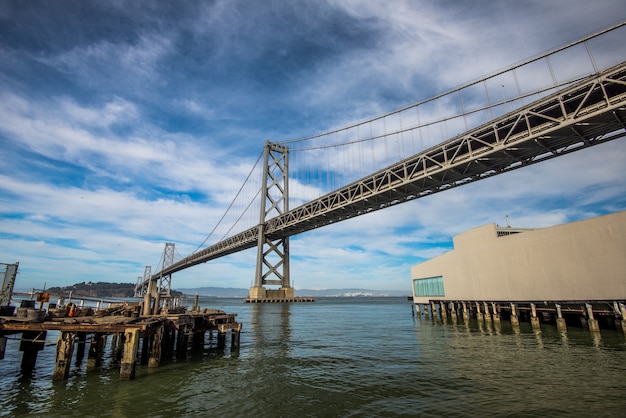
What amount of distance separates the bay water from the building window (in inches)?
683

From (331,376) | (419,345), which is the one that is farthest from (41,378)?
(419,345)

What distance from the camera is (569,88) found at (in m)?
22.3

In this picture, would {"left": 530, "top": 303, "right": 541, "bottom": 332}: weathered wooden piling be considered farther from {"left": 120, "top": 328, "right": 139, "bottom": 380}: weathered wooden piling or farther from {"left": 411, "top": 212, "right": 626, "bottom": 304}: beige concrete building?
{"left": 120, "top": 328, "right": 139, "bottom": 380}: weathered wooden piling

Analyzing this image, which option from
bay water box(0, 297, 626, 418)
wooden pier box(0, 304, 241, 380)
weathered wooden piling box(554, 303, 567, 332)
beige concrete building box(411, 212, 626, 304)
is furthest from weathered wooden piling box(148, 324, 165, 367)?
beige concrete building box(411, 212, 626, 304)

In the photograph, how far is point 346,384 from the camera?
31.4ft

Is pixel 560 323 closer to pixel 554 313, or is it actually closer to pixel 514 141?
pixel 554 313

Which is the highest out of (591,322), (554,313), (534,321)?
(554,313)

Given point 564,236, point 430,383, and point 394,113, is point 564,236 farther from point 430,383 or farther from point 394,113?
point 394,113

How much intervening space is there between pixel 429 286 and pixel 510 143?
1700 centimetres

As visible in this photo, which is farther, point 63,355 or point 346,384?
point 63,355

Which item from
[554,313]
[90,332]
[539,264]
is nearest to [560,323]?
[554,313]

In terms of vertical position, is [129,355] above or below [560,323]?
above

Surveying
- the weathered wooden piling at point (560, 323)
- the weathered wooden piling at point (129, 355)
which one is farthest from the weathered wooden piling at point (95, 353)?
the weathered wooden piling at point (560, 323)

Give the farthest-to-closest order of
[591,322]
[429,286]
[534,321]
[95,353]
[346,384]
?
1. [429,286]
2. [534,321]
3. [591,322]
4. [95,353]
5. [346,384]
